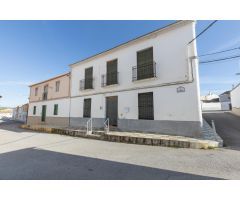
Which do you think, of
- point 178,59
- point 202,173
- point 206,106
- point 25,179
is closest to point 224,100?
point 206,106

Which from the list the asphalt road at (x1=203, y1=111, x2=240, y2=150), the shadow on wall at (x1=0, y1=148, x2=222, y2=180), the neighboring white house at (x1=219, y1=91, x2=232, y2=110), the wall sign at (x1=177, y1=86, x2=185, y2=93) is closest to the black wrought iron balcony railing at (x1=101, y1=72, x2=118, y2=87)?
the wall sign at (x1=177, y1=86, x2=185, y2=93)

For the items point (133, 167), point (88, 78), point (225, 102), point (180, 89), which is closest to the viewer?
point (133, 167)

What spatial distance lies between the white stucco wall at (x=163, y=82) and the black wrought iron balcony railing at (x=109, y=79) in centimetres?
34

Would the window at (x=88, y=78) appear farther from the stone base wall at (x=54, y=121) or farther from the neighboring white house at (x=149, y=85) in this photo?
the stone base wall at (x=54, y=121)

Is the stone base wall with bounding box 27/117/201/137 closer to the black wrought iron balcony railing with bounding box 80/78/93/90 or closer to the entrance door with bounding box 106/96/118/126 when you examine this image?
the entrance door with bounding box 106/96/118/126

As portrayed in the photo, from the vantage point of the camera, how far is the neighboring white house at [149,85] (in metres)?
7.31

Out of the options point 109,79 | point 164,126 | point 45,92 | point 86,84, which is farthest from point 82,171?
point 45,92

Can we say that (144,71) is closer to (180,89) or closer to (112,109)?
(180,89)

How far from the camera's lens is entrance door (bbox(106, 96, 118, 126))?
1025 centimetres

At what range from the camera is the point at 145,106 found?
8.80 meters

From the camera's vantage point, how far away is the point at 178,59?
25.4 feet

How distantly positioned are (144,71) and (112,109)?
3527 mm

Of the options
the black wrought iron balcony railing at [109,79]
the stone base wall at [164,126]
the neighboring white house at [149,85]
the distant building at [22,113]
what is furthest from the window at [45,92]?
the stone base wall at [164,126]

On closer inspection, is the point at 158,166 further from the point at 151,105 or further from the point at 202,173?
the point at 151,105
